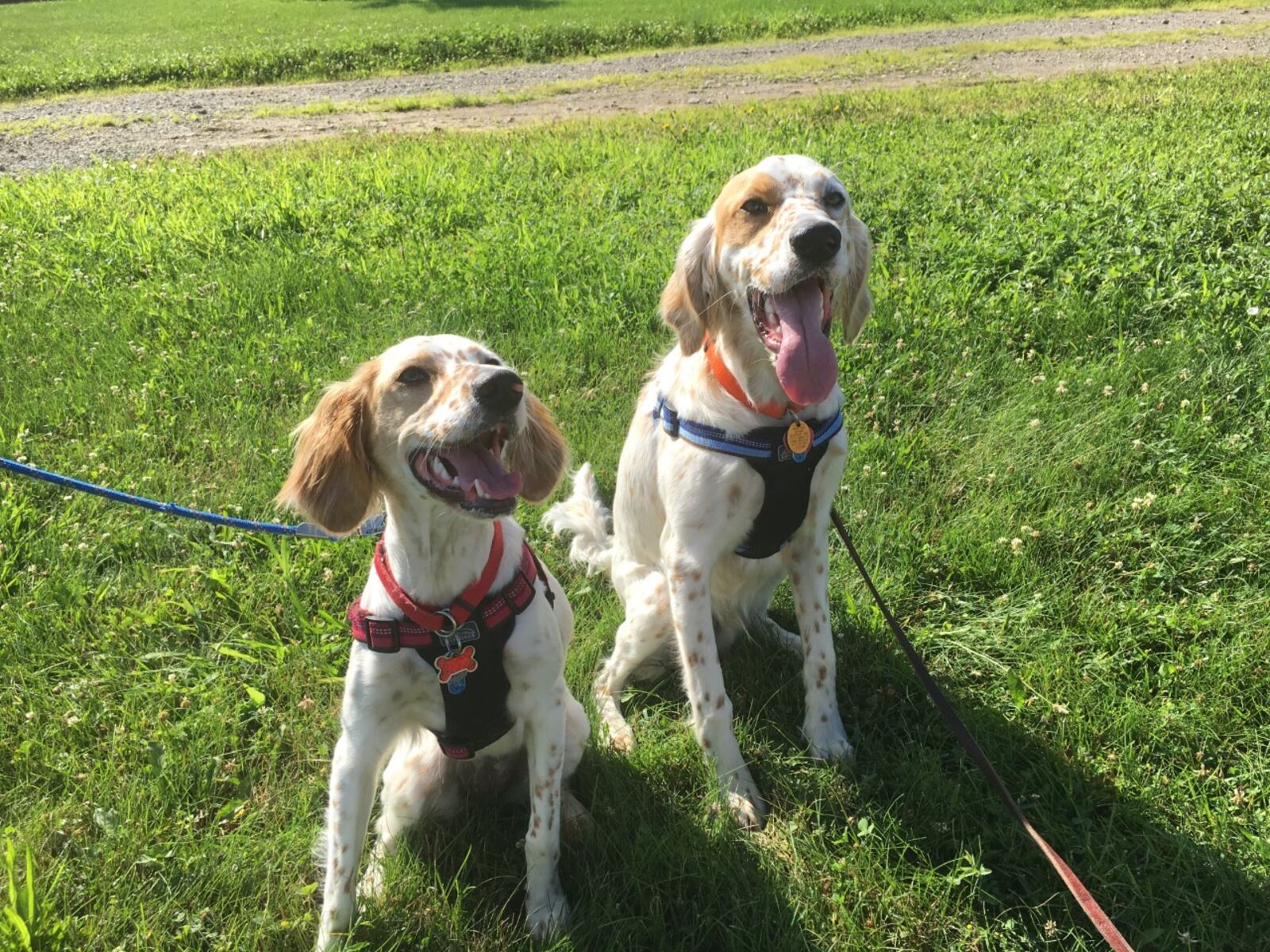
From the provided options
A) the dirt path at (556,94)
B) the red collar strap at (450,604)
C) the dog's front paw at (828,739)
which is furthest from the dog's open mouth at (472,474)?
the dirt path at (556,94)

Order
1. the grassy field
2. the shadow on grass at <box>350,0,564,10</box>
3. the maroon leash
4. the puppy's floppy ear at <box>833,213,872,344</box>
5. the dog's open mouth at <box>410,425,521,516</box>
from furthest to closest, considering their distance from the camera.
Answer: the shadow on grass at <box>350,0,564,10</box>
the grassy field
the puppy's floppy ear at <box>833,213,872,344</box>
the dog's open mouth at <box>410,425,521,516</box>
the maroon leash

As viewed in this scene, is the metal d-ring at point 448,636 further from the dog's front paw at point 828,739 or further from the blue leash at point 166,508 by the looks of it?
the dog's front paw at point 828,739

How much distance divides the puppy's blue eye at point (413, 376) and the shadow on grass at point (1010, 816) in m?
1.58

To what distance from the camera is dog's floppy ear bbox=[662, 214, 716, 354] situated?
2881 millimetres

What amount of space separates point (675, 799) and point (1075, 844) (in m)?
1.11

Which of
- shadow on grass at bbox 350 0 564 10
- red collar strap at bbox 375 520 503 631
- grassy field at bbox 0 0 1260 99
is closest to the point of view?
red collar strap at bbox 375 520 503 631

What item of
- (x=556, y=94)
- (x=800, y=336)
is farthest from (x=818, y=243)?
(x=556, y=94)

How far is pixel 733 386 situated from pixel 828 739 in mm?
1167

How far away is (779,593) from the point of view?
144 inches

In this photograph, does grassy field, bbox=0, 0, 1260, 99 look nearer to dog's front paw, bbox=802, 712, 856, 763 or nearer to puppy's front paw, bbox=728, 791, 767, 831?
dog's front paw, bbox=802, 712, 856, 763

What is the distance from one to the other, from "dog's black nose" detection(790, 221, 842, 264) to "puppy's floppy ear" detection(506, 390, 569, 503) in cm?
87

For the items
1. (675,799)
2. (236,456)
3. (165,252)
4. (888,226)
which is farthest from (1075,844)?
(165,252)

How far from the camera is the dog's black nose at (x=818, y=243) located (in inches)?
98.5

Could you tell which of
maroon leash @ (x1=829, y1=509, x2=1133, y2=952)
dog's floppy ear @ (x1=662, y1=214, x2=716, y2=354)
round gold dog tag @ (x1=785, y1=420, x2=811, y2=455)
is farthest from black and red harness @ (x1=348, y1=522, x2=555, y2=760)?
maroon leash @ (x1=829, y1=509, x2=1133, y2=952)
